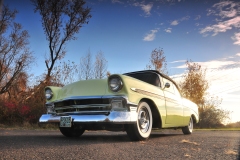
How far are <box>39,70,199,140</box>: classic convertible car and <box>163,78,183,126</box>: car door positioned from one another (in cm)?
11

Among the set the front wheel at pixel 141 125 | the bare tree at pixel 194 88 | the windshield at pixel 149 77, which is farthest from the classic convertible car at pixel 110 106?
the bare tree at pixel 194 88

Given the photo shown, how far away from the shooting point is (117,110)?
404 centimetres

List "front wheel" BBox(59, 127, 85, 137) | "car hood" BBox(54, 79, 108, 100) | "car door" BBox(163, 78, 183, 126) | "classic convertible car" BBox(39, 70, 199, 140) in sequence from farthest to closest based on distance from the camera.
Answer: "car door" BBox(163, 78, 183, 126)
"front wheel" BBox(59, 127, 85, 137)
"car hood" BBox(54, 79, 108, 100)
"classic convertible car" BBox(39, 70, 199, 140)

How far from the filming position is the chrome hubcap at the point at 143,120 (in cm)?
438

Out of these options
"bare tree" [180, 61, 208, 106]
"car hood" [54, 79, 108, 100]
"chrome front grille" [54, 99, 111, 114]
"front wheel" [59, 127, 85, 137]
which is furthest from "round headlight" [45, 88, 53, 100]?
"bare tree" [180, 61, 208, 106]

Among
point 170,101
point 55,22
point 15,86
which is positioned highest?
point 55,22

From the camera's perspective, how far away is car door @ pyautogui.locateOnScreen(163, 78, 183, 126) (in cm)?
538

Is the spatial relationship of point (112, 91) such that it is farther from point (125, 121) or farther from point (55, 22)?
point (55, 22)

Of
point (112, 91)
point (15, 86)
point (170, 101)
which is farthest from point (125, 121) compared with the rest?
point (15, 86)

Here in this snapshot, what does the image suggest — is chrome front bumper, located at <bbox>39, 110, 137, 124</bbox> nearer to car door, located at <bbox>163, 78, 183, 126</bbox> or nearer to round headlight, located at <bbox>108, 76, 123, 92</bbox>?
round headlight, located at <bbox>108, 76, 123, 92</bbox>

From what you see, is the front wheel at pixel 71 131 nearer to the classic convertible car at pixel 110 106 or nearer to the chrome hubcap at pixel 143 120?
the classic convertible car at pixel 110 106

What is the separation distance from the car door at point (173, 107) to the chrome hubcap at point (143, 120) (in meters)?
0.79

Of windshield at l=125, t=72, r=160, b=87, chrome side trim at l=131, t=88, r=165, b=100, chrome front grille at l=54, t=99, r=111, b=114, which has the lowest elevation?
chrome front grille at l=54, t=99, r=111, b=114

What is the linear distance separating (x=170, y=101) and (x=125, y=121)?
198cm
